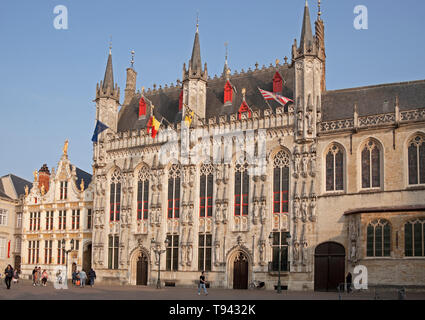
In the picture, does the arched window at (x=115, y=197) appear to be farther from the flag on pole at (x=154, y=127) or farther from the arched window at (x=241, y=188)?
the arched window at (x=241, y=188)

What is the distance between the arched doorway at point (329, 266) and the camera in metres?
37.5

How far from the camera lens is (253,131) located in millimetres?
42719

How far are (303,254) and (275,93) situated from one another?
12.8 m

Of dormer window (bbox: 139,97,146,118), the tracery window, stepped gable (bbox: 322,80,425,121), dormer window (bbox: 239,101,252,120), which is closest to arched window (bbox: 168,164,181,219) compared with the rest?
the tracery window

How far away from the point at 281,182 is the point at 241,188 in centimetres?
331

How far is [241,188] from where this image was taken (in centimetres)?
4231

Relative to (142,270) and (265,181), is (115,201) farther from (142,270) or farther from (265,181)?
(265,181)

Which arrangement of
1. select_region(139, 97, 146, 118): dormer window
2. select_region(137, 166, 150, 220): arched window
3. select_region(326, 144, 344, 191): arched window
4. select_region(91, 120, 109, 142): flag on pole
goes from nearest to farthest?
select_region(326, 144, 344, 191): arched window, select_region(137, 166, 150, 220): arched window, select_region(91, 120, 109, 142): flag on pole, select_region(139, 97, 146, 118): dormer window

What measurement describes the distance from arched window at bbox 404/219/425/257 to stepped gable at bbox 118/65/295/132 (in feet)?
46.5

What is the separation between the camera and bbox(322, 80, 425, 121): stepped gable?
39.2m

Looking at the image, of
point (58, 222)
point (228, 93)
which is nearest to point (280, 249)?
point (228, 93)

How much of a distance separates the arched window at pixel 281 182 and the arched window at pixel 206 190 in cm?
545

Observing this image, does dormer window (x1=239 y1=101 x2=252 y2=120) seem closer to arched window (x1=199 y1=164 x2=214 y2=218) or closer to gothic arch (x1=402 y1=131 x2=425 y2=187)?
arched window (x1=199 y1=164 x2=214 y2=218)
